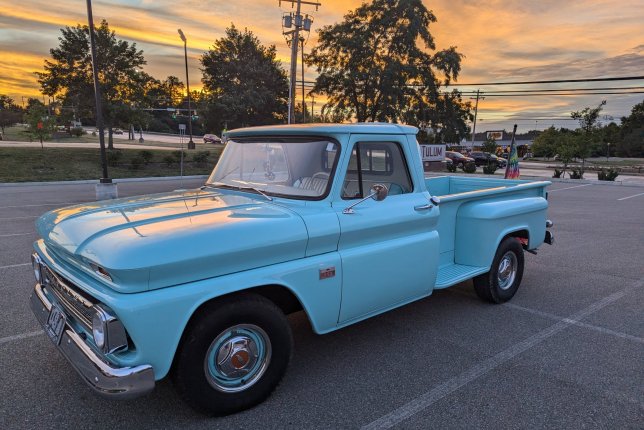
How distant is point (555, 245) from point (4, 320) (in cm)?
812

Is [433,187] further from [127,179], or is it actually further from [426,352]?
[127,179]

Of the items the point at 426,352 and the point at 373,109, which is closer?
the point at 426,352

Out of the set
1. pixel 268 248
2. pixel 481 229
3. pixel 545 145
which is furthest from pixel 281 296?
pixel 545 145

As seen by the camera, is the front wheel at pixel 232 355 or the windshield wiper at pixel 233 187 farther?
the windshield wiper at pixel 233 187

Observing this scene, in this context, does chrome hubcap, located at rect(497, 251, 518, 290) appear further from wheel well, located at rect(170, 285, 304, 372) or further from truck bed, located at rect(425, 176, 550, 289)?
wheel well, located at rect(170, 285, 304, 372)

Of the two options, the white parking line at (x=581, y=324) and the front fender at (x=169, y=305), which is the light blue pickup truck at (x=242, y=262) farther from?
the white parking line at (x=581, y=324)

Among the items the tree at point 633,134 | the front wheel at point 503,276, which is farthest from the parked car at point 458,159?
the tree at point 633,134

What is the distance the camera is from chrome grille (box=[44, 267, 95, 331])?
8.40 ft

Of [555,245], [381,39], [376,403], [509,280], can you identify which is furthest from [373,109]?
[376,403]

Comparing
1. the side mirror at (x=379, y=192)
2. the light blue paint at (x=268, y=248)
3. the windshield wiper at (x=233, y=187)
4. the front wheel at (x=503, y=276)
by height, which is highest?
the side mirror at (x=379, y=192)

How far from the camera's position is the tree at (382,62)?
1328 inches

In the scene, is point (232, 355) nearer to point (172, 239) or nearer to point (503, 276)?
point (172, 239)

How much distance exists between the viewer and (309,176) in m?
3.32

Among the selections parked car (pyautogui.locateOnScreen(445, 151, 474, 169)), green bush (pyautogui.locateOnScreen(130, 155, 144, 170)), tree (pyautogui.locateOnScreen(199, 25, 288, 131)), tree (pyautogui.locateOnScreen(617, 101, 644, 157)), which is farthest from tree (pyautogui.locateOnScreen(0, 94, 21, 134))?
tree (pyautogui.locateOnScreen(617, 101, 644, 157))
